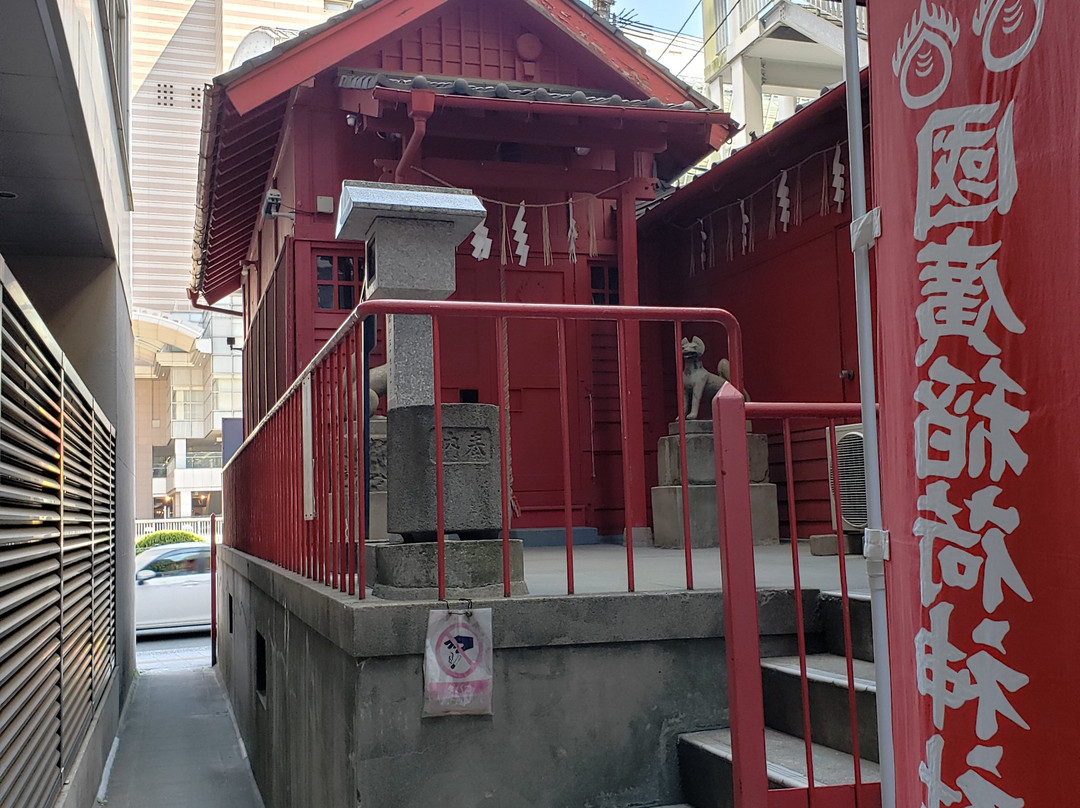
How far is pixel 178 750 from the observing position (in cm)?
844

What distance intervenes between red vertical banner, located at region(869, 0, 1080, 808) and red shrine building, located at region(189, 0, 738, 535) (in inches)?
272

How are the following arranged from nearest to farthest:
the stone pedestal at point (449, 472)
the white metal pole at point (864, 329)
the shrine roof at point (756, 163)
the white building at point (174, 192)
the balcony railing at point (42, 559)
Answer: the white metal pole at point (864, 329) < the balcony railing at point (42, 559) < the stone pedestal at point (449, 472) < the shrine roof at point (756, 163) < the white building at point (174, 192)

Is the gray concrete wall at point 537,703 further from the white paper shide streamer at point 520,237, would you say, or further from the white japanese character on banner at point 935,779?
the white paper shide streamer at point 520,237

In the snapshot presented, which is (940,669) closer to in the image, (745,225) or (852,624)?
(852,624)

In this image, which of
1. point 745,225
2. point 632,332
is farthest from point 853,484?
point 745,225

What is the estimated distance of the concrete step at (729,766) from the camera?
323 cm

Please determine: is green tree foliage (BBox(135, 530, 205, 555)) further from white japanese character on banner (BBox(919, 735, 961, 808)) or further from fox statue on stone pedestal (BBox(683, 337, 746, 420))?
white japanese character on banner (BBox(919, 735, 961, 808))

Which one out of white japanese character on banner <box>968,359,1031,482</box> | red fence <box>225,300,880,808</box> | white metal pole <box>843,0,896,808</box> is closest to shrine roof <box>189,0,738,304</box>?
red fence <box>225,300,880,808</box>

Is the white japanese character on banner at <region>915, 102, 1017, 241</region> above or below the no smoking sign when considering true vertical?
above

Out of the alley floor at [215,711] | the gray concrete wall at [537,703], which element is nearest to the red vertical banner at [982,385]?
the gray concrete wall at [537,703]

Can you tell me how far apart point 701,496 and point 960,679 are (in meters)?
6.16

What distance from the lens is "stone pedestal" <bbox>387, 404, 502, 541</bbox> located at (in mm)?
3766

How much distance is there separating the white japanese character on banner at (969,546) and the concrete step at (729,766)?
1381mm

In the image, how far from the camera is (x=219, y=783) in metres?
7.34
